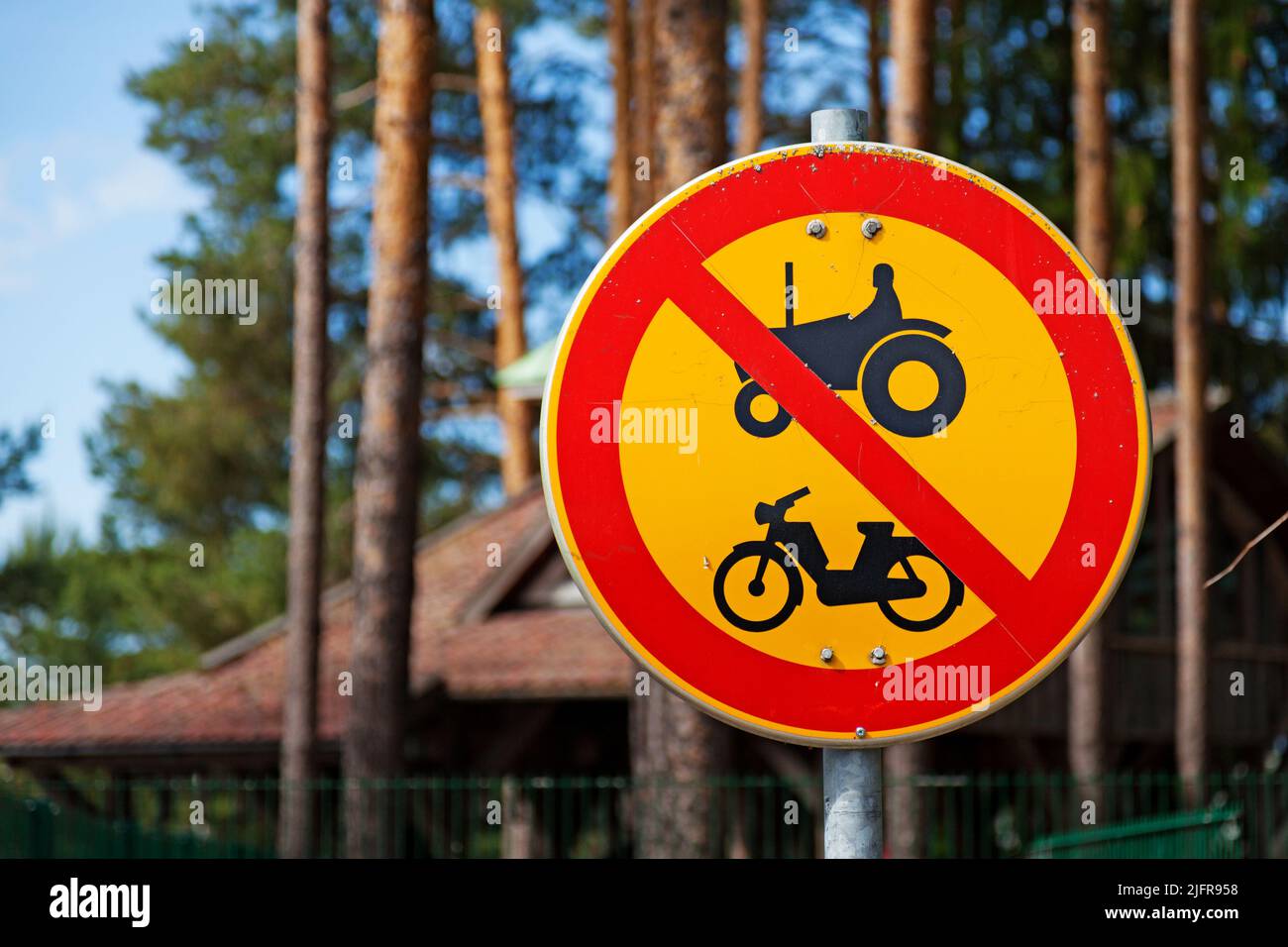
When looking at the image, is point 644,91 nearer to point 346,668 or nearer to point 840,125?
point 346,668

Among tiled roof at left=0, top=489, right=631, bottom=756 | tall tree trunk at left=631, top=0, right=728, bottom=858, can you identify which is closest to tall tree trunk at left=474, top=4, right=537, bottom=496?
tiled roof at left=0, top=489, right=631, bottom=756

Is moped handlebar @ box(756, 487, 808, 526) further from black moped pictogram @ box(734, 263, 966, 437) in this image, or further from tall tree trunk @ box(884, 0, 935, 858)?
tall tree trunk @ box(884, 0, 935, 858)

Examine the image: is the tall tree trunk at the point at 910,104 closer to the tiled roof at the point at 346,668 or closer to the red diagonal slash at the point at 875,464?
the tiled roof at the point at 346,668

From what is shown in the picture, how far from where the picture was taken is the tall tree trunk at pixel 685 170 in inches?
500

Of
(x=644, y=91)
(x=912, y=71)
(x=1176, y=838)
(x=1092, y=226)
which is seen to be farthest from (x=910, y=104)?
(x=644, y=91)

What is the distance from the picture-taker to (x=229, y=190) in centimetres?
3588

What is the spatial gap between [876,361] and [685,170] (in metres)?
10.4

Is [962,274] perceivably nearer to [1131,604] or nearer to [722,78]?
[722,78]

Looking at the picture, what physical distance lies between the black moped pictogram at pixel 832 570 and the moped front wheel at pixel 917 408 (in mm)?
132

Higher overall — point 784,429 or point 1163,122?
point 1163,122

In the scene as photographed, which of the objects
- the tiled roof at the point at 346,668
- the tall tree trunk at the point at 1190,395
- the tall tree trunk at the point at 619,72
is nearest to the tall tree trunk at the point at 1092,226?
the tall tree trunk at the point at 1190,395
